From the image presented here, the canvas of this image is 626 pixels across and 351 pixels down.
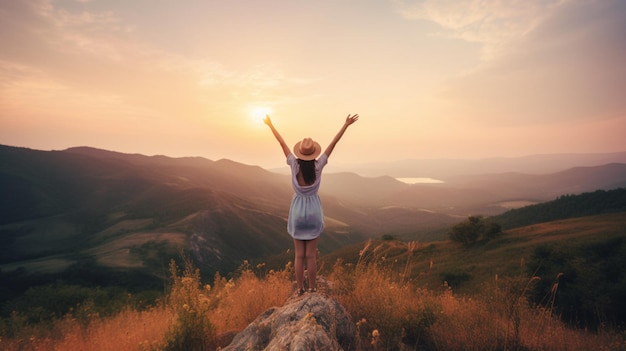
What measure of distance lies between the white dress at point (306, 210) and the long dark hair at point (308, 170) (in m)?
0.10

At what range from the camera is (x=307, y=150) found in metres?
5.73

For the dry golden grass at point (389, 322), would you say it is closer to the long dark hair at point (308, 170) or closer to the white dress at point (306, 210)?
the white dress at point (306, 210)

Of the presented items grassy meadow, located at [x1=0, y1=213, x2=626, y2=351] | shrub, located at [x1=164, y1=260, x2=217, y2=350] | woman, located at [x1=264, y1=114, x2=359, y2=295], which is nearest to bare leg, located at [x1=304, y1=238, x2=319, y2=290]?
woman, located at [x1=264, y1=114, x2=359, y2=295]

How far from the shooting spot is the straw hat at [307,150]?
5.70 meters

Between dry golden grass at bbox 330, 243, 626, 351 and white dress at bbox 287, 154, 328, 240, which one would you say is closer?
dry golden grass at bbox 330, 243, 626, 351

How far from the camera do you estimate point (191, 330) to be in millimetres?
4402

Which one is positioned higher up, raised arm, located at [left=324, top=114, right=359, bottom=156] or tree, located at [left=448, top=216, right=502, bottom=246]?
raised arm, located at [left=324, top=114, right=359, bottom=156]

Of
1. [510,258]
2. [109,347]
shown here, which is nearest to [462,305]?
[109,347]

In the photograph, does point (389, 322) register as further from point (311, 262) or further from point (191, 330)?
point (191, 330)

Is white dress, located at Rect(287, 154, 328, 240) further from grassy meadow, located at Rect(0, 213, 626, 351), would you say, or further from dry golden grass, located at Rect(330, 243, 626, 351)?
dry golden grass, located at Rect(330, 243, 626, 351)

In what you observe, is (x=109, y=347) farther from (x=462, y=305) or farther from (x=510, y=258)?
(x=510, y=258)

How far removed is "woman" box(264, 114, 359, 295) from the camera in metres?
Result: 5.62

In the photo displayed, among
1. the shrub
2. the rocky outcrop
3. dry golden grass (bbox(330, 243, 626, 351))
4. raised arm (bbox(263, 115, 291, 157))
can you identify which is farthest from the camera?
raised arm (bbox(263, 115, 291, 157))

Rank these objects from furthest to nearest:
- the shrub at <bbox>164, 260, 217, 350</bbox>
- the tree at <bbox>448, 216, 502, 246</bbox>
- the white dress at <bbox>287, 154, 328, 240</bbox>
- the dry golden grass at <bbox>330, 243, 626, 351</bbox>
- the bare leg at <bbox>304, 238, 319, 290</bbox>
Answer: the tree at <bbox>448, 216, 502, 246</bbox>
the white dress at <bbox>287, 154, 328, 240</bbox>
the bare leg at <bbox>304, 238, 319, 290</bbox>
the shrub at <bbox>164, 260, 217, 350</bbox>
the dry golden grass at <bbox>330, 243, 626, 351</bbox>
